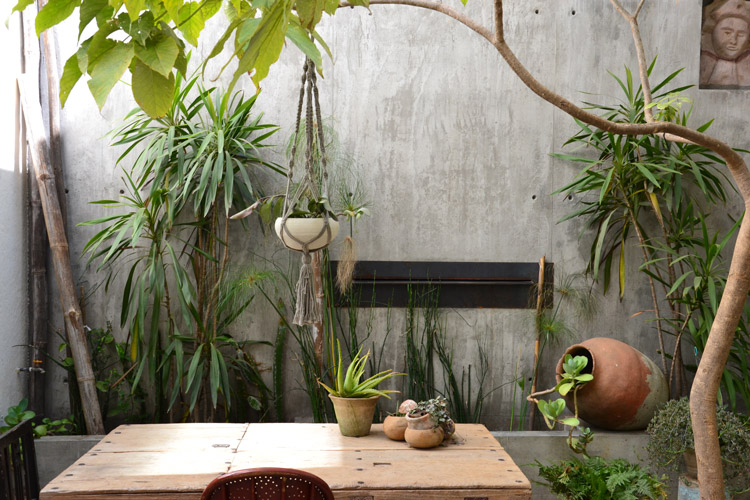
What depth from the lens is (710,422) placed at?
89.4 inches

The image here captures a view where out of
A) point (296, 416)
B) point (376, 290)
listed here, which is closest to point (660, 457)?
point (376, 290)

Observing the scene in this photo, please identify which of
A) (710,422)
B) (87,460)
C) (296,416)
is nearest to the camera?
(710,422)

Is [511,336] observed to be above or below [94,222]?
below

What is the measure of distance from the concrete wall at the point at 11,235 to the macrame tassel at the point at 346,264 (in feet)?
6.14

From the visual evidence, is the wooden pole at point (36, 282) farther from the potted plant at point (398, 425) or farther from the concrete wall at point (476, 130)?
the potted plant at point (398, 425)

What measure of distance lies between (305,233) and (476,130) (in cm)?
201

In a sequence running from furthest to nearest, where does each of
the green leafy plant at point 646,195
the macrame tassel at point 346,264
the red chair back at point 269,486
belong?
1. the macrame tassel at point 346,264
2. the green leafy plant at point 646,195
3. the red chair back at point 269,486

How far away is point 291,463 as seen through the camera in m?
2.55

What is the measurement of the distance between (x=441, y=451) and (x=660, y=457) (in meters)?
1.51

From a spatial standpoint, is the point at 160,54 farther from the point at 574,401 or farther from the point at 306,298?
the point at 574,401

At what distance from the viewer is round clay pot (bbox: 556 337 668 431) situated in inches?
149

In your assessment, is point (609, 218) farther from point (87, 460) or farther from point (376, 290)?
point (87, 460)

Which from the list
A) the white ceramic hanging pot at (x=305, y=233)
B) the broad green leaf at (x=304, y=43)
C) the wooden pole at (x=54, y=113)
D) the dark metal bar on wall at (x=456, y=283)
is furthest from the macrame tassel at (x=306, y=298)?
the wooden pole at (x=54, y=113)

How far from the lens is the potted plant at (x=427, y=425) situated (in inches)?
107
